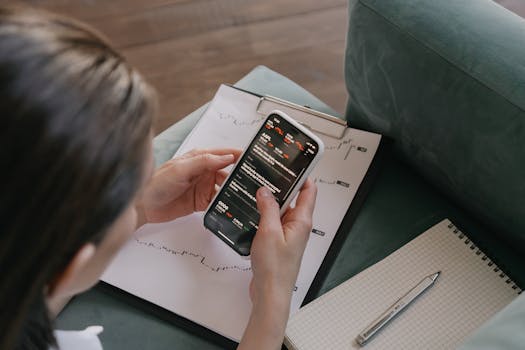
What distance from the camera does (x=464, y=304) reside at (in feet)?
2.32

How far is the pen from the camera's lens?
2.23 feet

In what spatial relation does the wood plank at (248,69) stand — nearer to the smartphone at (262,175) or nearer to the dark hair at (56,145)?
the smartphone at (262,175)

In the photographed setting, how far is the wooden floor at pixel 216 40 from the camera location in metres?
1.51

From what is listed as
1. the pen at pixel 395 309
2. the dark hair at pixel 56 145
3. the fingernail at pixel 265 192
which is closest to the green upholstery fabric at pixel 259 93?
the fingernail at pixel 265 192

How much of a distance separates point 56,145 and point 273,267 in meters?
0.35

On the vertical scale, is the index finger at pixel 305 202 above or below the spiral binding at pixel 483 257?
below

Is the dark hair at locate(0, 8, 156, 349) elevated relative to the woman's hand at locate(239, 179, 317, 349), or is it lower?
elevated

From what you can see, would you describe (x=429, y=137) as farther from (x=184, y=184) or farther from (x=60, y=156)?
(x=60, y=156)

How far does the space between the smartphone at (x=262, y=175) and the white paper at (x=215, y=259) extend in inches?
1.3

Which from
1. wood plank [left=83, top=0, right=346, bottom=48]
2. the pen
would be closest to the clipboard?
the pen

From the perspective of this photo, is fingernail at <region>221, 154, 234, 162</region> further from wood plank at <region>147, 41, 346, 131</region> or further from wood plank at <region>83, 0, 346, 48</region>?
wood plank at <region>83, 0, 346, 48</region>

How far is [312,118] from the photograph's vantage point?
87 centimetres

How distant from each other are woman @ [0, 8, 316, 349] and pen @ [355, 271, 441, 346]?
0.33m

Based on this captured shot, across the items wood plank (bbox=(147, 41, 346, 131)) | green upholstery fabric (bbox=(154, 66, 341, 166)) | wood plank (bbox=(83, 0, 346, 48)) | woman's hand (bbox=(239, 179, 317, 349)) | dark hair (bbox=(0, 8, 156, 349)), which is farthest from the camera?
wood plank (bbox=(83, 0, 346, 48))
